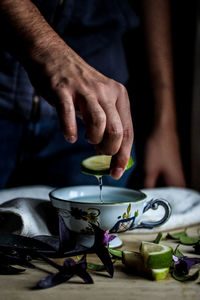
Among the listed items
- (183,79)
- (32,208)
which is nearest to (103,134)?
(32,208)

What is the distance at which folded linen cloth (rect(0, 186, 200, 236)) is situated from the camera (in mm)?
760

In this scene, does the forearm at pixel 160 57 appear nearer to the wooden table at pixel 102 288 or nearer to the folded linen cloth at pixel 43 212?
the folded linen cloth at pixel 43 212

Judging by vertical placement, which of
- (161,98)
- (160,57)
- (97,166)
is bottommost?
(97,166)

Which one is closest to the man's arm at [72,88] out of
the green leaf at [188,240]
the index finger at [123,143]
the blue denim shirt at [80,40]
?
the index finger at [123,143]

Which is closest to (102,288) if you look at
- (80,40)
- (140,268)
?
(140,268)

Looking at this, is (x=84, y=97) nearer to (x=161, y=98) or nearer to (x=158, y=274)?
(x=158, y=274)

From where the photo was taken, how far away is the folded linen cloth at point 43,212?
760mm

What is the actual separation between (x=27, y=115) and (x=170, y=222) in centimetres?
59

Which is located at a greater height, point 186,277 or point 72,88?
point 72,88

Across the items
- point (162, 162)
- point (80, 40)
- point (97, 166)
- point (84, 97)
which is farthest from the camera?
point (162, 162)

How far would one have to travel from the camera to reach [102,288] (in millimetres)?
579

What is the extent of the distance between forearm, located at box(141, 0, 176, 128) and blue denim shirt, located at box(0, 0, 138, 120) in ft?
0.30

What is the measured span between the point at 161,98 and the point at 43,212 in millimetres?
804

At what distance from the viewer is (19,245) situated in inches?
26.3
